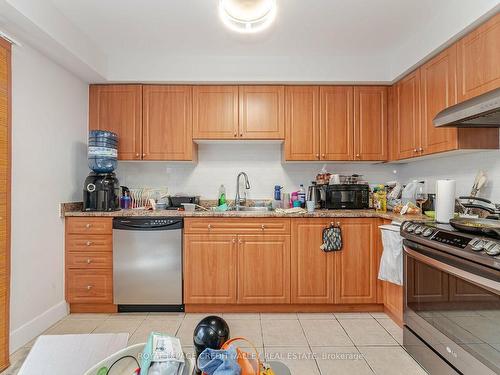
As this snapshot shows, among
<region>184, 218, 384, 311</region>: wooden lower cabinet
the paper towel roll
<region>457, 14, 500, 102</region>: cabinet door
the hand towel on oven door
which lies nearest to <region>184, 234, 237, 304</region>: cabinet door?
<region>184, 218, 384, 311</region>: wooden lower cabinet

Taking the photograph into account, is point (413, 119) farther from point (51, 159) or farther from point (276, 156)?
point (51, 159)

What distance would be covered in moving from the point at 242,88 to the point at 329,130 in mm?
1012

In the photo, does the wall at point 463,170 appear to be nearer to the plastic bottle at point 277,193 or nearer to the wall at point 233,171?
the wall at point 233,171

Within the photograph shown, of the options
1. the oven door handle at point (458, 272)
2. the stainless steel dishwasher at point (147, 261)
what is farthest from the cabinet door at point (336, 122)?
the stainless steel dishwasher at point (147, 261)

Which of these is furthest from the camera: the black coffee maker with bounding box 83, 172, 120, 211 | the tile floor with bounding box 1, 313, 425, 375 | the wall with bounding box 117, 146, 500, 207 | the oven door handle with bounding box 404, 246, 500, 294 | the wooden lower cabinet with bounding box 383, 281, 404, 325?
the wall with bounding box 117, 146, 500, 207

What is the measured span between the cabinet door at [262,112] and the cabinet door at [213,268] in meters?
1.12

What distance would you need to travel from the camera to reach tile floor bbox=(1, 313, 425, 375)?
6.03 feet

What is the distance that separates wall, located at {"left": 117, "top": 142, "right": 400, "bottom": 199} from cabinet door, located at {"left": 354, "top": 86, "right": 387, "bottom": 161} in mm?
358

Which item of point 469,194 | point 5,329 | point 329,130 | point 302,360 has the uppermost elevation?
point 329,130

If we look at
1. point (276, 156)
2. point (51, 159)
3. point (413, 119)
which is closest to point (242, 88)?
point (276, 156)

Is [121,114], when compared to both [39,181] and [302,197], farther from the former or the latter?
[302,197]

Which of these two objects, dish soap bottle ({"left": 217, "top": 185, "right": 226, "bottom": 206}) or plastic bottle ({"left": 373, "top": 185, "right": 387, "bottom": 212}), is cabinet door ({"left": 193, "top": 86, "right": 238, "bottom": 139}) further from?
plastic bottle ({"left": 373, "top": 185, "right": 387, "bottom": 212})

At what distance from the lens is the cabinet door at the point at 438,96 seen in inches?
81.1

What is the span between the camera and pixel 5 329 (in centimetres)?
184
